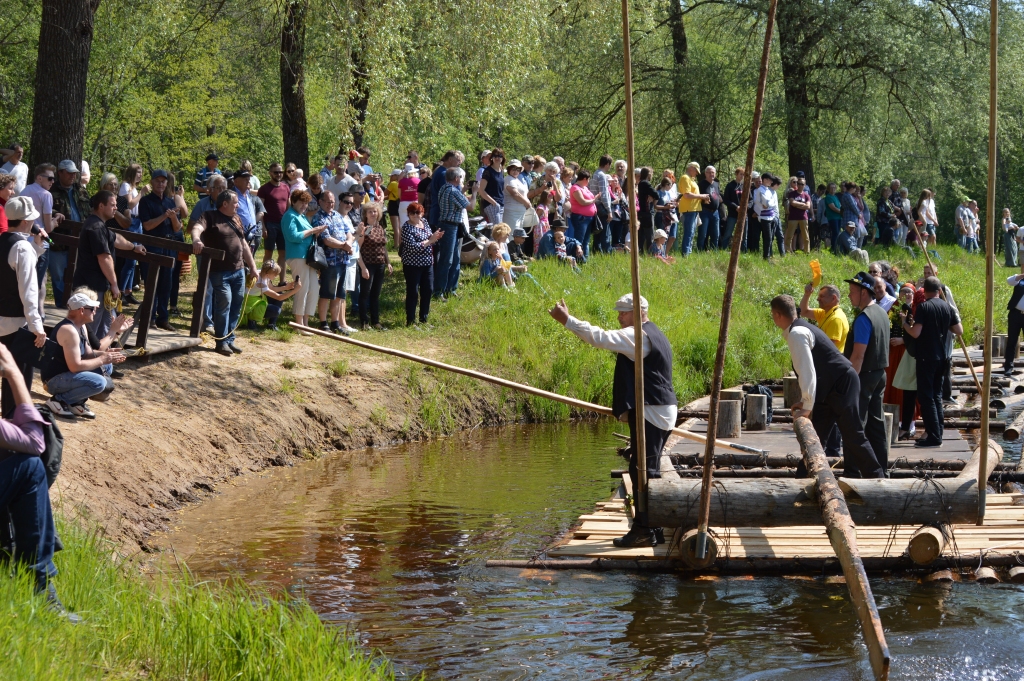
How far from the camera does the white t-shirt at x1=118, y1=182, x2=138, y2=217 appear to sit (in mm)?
15594

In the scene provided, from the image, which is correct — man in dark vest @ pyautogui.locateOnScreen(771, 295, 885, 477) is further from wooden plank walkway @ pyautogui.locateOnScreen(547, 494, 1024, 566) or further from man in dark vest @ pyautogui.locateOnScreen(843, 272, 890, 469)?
man in dark vest @ pyautogui.locateOnScreen(843, 272, 890, 469)

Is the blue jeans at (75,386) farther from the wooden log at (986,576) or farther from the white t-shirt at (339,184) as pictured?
the white t-shirt at (339,184)

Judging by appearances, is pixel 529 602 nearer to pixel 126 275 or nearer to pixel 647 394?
pixel 647 394

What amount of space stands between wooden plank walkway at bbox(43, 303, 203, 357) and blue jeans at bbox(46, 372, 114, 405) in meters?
2.18

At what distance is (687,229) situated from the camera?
80.7 feet

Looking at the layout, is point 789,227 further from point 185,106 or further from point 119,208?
point 119,208

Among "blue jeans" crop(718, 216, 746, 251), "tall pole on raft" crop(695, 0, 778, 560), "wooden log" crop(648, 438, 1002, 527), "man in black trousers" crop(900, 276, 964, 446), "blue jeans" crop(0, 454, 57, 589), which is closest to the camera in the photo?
"blue jeans" crop(0, 454, 57, 589)

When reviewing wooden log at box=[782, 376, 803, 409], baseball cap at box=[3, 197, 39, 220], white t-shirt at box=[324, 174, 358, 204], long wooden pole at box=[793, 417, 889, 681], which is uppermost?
white t-shirt at box=[324, 174, 358, 204]

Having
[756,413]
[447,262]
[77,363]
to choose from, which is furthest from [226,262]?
[756,413]

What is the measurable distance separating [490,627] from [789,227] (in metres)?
20.8

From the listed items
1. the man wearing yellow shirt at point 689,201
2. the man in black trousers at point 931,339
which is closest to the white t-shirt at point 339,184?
the man wearing yellow shirt at point 689,201

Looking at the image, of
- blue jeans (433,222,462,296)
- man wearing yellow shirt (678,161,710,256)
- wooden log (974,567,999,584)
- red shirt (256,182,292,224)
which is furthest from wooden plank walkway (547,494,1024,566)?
man wearing yellow shirt (678,161,710,256)

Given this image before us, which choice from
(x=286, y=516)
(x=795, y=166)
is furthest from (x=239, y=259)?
(x=795, y=166)

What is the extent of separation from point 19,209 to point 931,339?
9.24 metres
